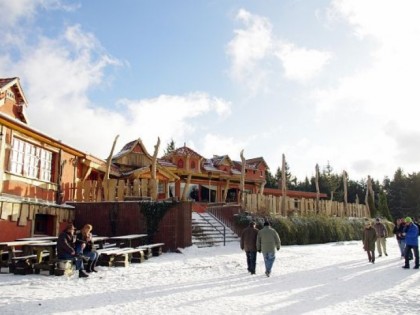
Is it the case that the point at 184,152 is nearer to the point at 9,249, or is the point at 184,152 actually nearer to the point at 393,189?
the point at 9,249

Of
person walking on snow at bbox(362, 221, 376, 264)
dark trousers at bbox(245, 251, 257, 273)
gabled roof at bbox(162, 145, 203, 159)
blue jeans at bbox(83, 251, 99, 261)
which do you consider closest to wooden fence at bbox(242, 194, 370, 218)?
person walking on snow at bbox(362, 221, 376, 264)

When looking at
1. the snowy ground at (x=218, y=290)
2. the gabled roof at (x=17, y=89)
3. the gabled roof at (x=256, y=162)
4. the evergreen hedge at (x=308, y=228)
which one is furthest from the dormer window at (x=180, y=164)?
the snowy ground at (x=218, y=290)

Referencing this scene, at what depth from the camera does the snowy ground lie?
673 centimetres

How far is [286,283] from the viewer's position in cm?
939

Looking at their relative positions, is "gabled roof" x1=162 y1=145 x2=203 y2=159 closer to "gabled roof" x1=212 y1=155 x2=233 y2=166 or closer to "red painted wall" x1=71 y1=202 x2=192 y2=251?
"gabled roof" x1=212 y1=155 x2=233 y2=166

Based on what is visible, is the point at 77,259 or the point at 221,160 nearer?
the point at 77,259

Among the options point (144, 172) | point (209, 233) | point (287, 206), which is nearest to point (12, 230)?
point (209, 233)

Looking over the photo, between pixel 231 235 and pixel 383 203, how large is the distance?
21.1 metres

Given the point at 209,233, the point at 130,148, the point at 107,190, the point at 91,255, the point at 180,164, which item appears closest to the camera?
the point at 91,255

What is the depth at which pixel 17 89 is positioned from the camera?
1953 centimetres

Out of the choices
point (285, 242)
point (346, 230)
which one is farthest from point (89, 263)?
point (346, 230)

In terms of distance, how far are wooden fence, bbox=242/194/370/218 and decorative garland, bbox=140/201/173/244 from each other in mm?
5477

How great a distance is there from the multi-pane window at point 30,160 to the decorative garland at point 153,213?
431 centimetres

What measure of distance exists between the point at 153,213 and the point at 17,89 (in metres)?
10.0
